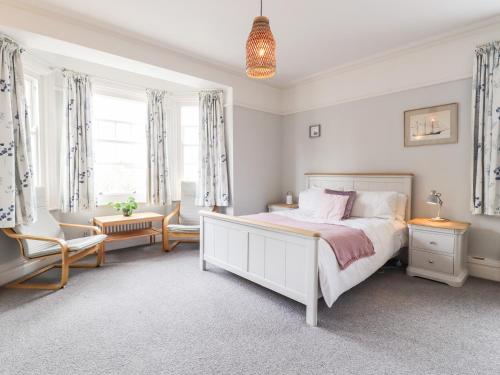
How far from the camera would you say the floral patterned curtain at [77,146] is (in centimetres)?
377

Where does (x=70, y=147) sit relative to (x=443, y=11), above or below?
below

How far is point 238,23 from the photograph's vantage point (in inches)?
118

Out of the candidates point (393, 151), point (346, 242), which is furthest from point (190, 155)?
point (346, 242)

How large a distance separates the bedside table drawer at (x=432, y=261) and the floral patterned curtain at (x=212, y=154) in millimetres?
2722

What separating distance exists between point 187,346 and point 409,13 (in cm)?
364

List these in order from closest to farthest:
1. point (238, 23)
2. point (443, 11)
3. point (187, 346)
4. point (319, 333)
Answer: point (187, 346)
point (319, 333)
point (443, 11)
point (238, 23)

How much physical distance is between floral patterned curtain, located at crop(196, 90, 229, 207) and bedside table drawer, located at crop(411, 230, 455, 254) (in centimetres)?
270

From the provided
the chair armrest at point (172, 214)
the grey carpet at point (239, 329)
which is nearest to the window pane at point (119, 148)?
A: the chair armrest at point (172, 214)

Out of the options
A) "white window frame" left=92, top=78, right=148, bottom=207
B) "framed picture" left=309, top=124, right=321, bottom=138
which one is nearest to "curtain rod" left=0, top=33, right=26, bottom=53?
"white window frame" left=92, top=78, right=148, bottom=207

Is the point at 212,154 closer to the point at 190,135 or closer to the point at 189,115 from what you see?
the point at 190,135

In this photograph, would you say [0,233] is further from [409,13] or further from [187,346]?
[409,13]

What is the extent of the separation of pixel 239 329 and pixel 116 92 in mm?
3943

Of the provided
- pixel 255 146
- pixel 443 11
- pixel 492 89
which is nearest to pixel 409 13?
pixel 443 11

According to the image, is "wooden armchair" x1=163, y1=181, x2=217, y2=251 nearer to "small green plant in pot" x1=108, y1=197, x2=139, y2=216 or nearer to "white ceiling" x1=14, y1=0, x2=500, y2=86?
"small green plant in pot" x1=108, y1=197, x2=139, y2=216
